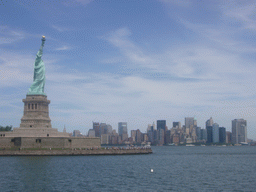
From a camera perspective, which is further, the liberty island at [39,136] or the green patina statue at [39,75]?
the green patina statue at [39,75]

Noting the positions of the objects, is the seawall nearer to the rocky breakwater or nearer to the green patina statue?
the rocky breakwater

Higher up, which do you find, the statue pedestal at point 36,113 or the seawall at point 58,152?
the statue pedestal at point 36,113

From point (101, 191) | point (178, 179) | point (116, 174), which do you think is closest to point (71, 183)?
point (101, 191)

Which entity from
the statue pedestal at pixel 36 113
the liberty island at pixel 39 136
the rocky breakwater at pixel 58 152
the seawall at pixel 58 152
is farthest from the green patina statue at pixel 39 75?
the seawall at pixel 58 152

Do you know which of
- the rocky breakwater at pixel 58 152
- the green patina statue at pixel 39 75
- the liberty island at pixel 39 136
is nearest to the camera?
the rocky breakwater at pixel 58 152

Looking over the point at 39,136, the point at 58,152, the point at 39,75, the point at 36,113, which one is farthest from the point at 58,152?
the point at 39,75

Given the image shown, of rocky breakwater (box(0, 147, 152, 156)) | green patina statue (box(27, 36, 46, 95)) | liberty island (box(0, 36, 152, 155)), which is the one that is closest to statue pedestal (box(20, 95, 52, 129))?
liberty island (box(0, 36, 152, 155))

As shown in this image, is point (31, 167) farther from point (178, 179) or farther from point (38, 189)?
point (178, 179)

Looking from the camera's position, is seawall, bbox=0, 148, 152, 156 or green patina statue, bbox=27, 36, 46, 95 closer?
seawall, bbox=0, 148, 152, 156

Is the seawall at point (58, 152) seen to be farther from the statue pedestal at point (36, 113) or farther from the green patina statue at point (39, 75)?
the green patina statue at point (39, 75)

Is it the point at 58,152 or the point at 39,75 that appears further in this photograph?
the point at 39,75

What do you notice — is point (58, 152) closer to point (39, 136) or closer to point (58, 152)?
point (58, 152)

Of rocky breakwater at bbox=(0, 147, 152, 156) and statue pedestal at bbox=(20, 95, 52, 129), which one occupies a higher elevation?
statue pedestal at bbox=(20, 95, 52, 129)

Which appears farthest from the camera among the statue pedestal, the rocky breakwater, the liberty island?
the statue pedestal
